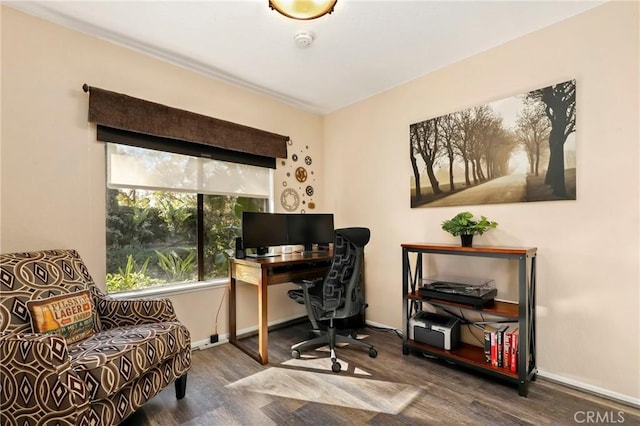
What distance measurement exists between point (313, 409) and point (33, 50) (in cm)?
302

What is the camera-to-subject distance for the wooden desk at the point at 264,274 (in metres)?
2.44

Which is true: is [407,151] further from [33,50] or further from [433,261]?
[33,50]

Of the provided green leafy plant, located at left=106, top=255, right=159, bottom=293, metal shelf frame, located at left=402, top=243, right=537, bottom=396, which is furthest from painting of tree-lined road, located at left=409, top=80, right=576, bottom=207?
green leafy plant, located at left=106, top=255, right=159, bottom=293

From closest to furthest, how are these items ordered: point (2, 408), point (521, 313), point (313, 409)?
point (2, 408)
point (313, 409)
point (521, 313)

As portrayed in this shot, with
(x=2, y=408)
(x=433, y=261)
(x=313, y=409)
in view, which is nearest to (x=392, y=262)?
(x=433, y=261)

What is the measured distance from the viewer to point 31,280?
5.62 ft

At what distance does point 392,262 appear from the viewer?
315 cm

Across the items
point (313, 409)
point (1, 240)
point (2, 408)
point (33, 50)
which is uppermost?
point (33, 50)

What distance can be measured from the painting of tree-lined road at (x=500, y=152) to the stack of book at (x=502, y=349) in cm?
102

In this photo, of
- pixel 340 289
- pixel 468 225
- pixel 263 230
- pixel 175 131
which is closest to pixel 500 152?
pixel 468 225

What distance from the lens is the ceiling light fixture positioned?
1646 millimetres

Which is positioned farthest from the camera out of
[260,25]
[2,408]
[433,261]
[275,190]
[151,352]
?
[275,190]

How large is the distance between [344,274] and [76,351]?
175cm

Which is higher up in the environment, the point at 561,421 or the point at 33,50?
the point at 33,50
